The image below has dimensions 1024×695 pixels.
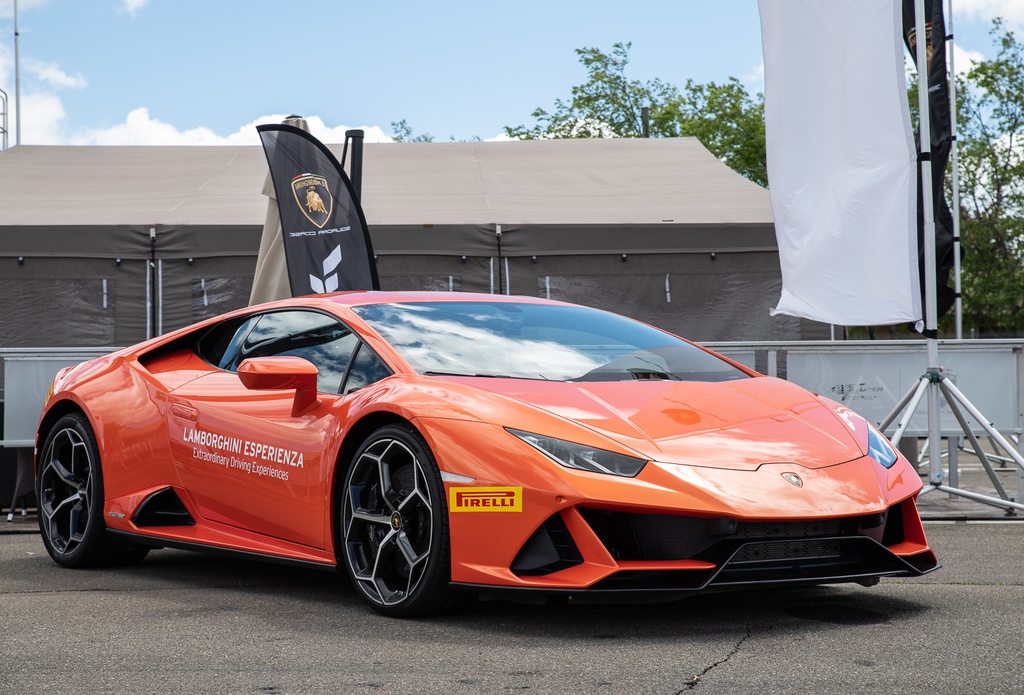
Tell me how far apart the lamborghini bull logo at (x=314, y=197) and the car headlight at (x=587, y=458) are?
5.77 m

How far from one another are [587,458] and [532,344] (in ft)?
3.24

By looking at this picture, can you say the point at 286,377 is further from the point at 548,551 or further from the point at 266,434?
the point at 548,551

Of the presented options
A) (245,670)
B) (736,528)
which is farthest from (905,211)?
(245,670)

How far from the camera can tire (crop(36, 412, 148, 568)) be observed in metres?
5.30

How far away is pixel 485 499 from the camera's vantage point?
3.59 metres

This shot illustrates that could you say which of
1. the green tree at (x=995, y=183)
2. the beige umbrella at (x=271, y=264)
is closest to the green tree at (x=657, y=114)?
the green tree at (x=995, y=183)

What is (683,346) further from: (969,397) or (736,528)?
(969,397)

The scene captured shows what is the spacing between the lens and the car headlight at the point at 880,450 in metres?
4.06

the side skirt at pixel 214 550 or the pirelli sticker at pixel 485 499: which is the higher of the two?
the pirelli sticker at pixel 485 499

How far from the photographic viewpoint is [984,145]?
37.7 meters

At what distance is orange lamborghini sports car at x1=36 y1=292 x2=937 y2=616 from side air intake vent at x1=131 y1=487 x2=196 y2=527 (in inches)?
0.4

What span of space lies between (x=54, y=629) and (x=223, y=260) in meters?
8.48

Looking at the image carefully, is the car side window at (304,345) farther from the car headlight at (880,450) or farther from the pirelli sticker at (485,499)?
the car headlight at (880,450)

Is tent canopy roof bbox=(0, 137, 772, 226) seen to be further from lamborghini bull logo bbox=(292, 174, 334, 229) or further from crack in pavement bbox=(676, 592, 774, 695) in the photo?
crack in pavement bbox=(676, 592, 774, 695)
